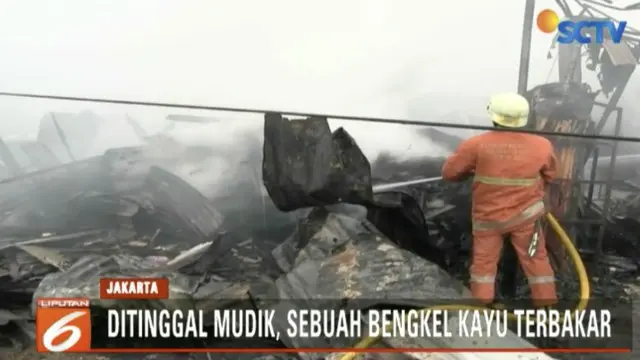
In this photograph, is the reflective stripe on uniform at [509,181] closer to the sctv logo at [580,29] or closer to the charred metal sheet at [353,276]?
the charred metal sheet at [353,276]

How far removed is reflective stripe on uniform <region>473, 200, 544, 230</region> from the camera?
251cm

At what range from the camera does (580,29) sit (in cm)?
282

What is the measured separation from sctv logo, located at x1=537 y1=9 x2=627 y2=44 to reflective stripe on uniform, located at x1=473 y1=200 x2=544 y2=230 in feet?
2.83

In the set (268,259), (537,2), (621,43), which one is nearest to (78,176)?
(268,259)

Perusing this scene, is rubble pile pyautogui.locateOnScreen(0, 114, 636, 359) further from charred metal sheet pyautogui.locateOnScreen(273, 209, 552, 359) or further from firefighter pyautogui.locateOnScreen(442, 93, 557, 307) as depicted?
firefighter pyautogui.locateOnScreen(442, 93, 557, 307)

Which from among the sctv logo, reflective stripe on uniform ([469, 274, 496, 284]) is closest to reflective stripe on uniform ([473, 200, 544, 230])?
reflective stripe on uniform ([469, 274, 496, 284])

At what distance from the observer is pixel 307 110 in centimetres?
279

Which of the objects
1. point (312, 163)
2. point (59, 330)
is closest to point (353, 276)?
point (312, 163)

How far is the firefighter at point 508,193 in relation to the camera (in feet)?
8.17

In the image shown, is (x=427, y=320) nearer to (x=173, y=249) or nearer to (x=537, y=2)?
(x=173, y=249)

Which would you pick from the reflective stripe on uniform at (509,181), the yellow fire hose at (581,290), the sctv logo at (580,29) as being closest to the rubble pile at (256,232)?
the yellow fire hose at (581,290)

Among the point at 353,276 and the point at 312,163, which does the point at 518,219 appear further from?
the point at 312,163

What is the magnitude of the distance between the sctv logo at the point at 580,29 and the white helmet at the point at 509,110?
21.2 inches

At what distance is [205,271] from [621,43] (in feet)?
7.39
